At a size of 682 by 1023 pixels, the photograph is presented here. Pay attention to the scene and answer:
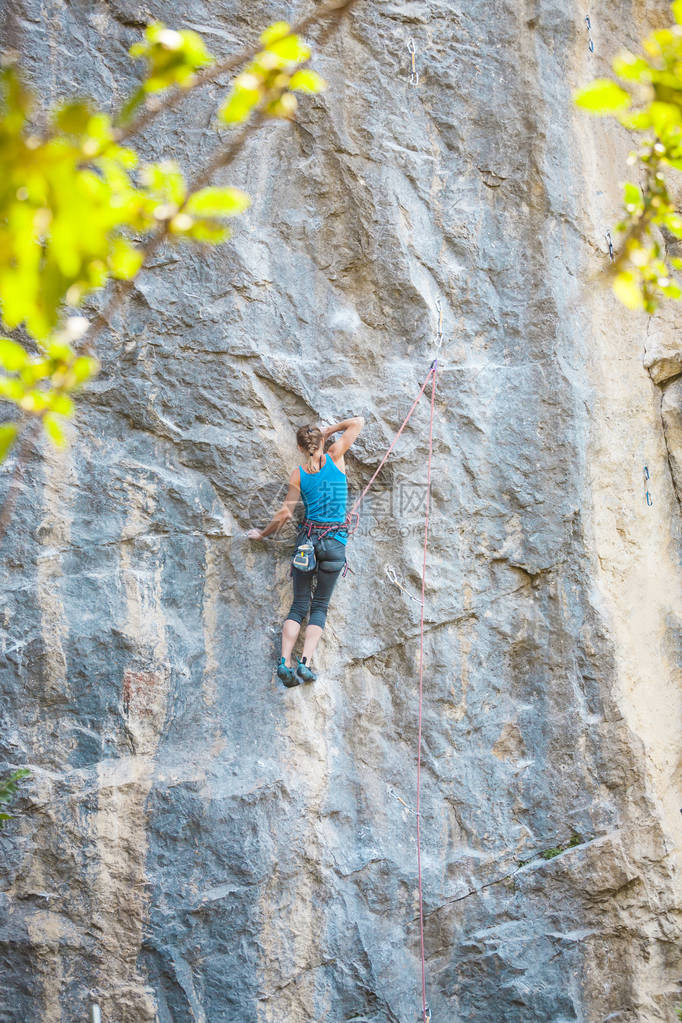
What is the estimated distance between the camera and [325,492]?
4.83 m

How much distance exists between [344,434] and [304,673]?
1379 mm

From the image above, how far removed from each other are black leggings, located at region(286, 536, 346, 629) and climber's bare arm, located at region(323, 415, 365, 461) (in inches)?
19.6

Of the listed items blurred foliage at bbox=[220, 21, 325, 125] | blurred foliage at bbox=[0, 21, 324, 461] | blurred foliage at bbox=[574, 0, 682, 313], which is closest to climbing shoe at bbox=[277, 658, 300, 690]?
blurred foliage at bbox=[574, 0, 682, 313]

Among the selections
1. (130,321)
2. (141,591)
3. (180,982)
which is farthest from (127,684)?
(130,321)

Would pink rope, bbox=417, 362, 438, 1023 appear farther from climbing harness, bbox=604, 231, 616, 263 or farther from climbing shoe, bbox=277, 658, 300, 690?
climbing harness, bbox=604, 231, 616, 263

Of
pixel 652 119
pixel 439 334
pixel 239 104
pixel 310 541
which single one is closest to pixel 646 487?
pixel 439 334

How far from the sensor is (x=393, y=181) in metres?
5.27

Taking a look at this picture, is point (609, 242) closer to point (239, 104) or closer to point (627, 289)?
point (627, 289)

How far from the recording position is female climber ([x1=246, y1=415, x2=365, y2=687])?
4812 millimetres

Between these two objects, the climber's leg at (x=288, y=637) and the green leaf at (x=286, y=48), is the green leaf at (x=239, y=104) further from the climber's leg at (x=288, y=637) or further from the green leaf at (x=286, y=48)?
the climber's leg at (x=288, y=637)

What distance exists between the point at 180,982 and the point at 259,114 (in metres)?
4.27

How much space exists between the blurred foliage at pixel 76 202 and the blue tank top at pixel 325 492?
9.30 feet

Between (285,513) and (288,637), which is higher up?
(285,513)

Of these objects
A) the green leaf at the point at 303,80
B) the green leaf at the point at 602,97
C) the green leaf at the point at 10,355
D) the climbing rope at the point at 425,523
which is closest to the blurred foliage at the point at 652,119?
the green leaf at the point at 602,97
